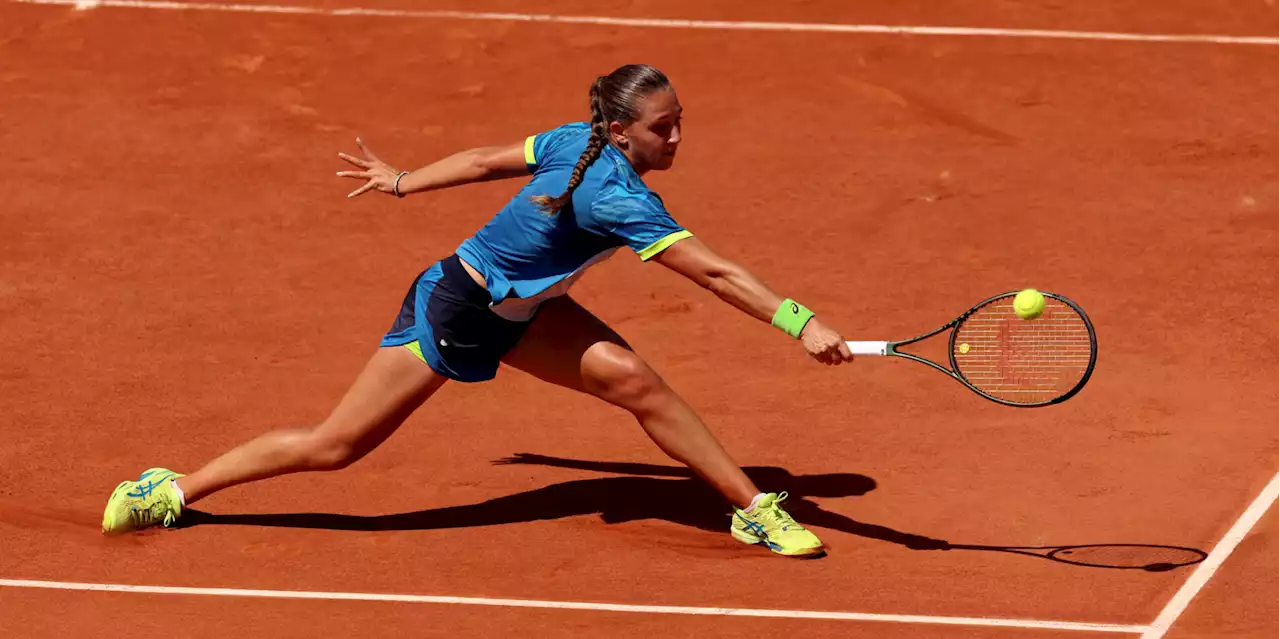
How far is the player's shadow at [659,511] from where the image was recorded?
26.2ft

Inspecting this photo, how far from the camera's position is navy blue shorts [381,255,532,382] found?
25.6ft

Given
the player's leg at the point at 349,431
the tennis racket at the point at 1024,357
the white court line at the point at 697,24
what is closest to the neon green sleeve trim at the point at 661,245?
the player's leg at the point at 349,431

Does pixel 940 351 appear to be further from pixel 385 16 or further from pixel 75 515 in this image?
pixel 385 16

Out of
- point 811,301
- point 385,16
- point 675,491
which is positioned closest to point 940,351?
point 811,301

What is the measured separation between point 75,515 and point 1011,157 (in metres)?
5.99

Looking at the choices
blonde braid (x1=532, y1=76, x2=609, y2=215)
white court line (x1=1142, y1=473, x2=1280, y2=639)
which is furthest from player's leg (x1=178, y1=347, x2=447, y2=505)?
white court line (x1=1142, y1=473, x2=1280, y2=639)

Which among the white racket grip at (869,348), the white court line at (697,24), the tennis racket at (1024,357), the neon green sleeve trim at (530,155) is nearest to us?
the white racket grip at (869,348)

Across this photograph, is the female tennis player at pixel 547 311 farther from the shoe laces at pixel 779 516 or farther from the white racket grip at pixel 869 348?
the white racket grip at pixel 869 348

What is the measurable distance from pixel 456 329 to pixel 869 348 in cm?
158

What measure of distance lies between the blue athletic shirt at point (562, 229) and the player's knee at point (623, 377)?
32 centimetres

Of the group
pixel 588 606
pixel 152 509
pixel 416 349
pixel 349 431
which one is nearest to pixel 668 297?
pixel 416 349

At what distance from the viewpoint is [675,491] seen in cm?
873

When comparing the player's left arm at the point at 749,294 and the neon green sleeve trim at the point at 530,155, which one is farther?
the neon green sleeve trim at the point at 530,155

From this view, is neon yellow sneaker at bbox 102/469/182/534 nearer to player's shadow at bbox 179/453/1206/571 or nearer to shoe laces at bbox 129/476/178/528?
shoe laces at bbox 129/476/178/528
